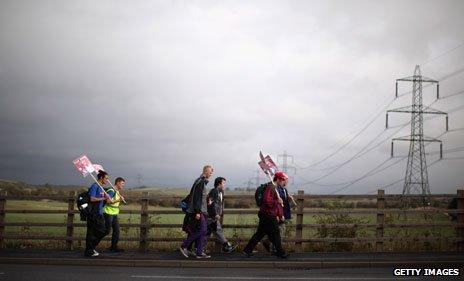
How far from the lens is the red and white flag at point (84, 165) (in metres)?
11.6

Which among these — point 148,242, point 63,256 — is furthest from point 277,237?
point 63,256

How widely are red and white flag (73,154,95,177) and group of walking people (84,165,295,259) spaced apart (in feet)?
1.55

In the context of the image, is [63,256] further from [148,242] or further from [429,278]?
[429,278]

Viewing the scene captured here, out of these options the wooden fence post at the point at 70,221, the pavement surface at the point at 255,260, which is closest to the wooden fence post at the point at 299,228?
the pavement surface at the point at 255,260

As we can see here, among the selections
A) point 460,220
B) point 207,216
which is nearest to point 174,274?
point 207,216

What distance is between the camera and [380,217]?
39.6 ft

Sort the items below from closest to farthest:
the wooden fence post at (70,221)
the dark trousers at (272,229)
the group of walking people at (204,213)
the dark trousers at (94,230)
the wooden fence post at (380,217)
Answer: the dark trousers at (272,229), the group of walking people at (204,213), the dark trousers at (94,230), the wooden fence post at (380,217), the wooden fence post at (70,221)

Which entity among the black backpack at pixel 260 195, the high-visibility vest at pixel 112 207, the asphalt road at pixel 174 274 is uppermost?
the black backpack at pixel 260 195

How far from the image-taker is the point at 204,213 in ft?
36.0

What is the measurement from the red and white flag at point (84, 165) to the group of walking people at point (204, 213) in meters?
0.47

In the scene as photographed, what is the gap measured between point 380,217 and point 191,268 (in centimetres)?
546

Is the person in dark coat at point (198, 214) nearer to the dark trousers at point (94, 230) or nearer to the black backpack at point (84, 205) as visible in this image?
the dark trousers at point (94, 230)

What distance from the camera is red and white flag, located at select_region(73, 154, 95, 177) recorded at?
11594mm

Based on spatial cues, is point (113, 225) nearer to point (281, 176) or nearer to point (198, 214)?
point (198, 214)
